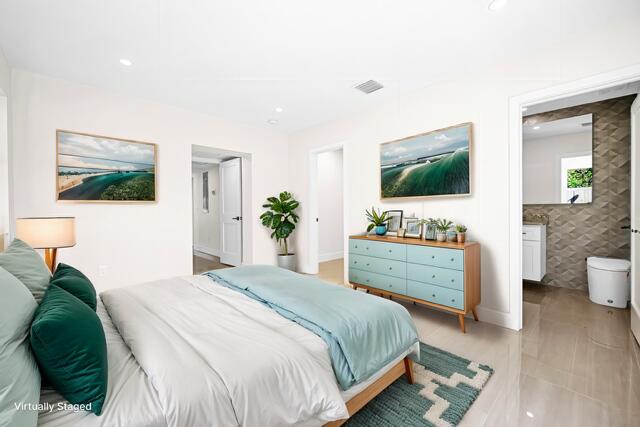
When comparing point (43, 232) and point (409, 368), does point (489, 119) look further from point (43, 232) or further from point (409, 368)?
point (43, 232)

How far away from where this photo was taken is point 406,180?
3.45 metres

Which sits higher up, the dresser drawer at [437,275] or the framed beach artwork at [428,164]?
the framed beach artwork at [428,164]

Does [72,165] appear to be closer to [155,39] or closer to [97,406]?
[155,39]

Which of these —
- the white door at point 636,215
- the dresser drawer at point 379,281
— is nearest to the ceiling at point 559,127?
the white door at point 636,215

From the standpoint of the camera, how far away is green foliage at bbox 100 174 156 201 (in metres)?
3.40

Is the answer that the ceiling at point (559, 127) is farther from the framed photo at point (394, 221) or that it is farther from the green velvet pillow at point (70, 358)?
the green velvet pillow at point (70, 358)

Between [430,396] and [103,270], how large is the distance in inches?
144

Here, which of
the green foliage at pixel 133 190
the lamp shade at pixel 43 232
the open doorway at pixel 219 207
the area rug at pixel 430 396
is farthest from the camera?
the open doorway at pixel 219 207

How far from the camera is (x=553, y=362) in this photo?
6.75ft

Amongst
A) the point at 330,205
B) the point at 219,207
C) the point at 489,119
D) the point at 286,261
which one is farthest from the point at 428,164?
the point at 219,207

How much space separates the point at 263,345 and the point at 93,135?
3.51 metres

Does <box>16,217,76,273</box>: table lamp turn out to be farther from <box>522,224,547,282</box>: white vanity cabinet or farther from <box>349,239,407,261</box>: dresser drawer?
<box>522,224,547,282</box>: white vanity cabinet

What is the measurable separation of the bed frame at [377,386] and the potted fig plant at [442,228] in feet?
4.78

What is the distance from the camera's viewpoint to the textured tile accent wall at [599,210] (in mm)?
3223
